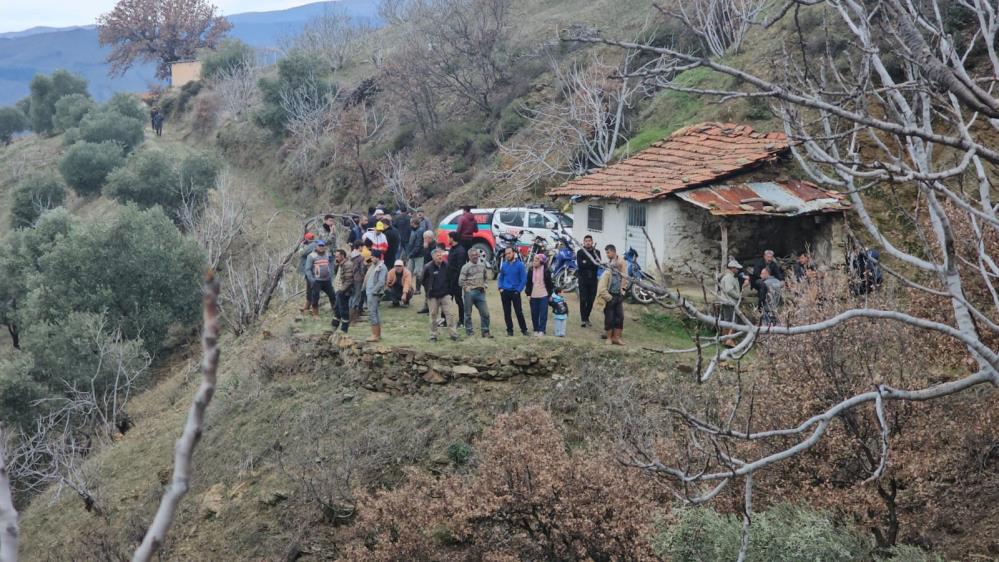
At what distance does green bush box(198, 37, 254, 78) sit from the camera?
2253 inches

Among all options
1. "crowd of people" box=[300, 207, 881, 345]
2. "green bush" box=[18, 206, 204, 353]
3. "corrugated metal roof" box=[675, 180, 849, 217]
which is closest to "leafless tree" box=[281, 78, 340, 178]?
"green bush" box=[18, 206, 204, 353]

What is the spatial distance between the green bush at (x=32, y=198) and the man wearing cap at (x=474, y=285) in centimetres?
3400

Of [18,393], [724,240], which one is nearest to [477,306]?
[724,240]

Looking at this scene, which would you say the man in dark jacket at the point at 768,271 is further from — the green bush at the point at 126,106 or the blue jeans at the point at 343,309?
the green bush at the point at 126,106

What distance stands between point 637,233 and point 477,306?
5.69 m

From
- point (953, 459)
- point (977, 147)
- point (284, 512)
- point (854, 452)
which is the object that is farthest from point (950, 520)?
point (284, 512)

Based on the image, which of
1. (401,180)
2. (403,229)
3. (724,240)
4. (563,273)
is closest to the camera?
(724,240)

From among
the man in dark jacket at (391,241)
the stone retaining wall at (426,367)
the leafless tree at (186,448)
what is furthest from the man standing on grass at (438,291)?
the leafless tree at (186,448)

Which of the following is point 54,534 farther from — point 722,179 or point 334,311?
point 722,179

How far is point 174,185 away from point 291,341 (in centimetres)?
2501

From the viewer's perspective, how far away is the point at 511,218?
20.4 m

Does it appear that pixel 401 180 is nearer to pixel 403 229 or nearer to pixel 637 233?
pixel 403 229

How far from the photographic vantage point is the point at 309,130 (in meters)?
42.2

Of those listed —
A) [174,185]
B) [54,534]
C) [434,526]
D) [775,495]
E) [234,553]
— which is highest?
[174,185]
